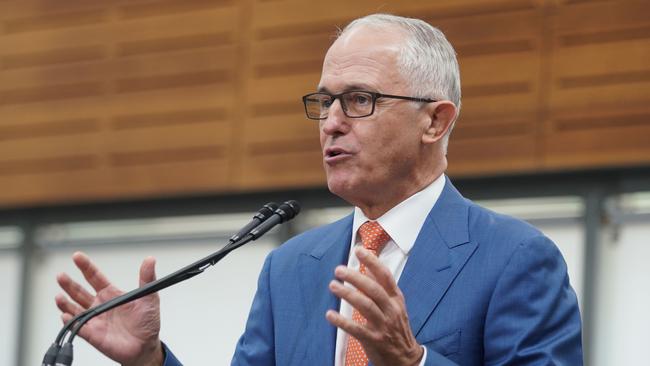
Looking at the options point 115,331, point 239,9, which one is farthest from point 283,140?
point 115,331

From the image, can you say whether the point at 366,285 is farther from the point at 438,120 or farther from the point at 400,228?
the point at 438,120

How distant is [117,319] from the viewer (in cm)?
312

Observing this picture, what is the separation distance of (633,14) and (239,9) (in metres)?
2.18

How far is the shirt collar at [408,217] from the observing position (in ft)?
10.4

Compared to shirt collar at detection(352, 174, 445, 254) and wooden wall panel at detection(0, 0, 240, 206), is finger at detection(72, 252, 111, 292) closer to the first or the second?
shirt collar at detection(352, 174, 445, 254)

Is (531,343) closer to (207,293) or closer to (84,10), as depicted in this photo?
(207,293)

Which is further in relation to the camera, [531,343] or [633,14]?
[633,14]

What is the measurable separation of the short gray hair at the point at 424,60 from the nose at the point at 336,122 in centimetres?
19

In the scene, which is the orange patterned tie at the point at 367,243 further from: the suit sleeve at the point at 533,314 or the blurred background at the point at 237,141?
the blurred background at the point at 237,141

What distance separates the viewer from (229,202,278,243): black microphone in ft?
9.70

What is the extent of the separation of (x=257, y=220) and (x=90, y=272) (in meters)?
0.41

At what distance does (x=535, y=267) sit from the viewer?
295 cm

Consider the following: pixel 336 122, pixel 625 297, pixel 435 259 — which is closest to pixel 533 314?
pixel 435 259

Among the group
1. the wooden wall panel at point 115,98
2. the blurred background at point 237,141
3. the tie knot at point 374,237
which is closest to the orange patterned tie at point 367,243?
the tie knot at point 374,237
